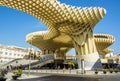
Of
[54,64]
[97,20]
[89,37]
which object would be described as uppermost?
[97,20]

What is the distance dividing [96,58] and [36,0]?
76.0ft

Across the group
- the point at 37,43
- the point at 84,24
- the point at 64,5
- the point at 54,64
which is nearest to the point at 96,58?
the point at 84,24

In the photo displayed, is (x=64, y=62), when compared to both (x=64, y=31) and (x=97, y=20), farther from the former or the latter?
(x=97, y=20)

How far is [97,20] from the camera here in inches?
2205

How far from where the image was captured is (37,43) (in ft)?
327

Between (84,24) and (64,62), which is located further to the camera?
(64,62)

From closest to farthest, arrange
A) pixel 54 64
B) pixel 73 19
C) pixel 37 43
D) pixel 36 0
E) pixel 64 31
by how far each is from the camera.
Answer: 1. pixel 36 0
2. pixel 73 19
3. pixel 64 31
4. pixel 54 64
5. pixel 37 43

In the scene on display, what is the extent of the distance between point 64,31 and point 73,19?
6482 mm

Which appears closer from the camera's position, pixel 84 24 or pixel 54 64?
pixel 84 24

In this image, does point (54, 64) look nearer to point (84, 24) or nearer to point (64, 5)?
point (84, 24)

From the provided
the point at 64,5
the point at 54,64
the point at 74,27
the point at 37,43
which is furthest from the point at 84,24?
the point at 37,43

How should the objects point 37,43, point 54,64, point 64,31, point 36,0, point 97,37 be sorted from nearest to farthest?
point 36,0 → point 64,31 → point 54,64 → point 97,37 → point 37,43

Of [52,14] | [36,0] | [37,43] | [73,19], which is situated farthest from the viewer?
[37,43]

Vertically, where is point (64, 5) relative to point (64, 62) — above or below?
above
